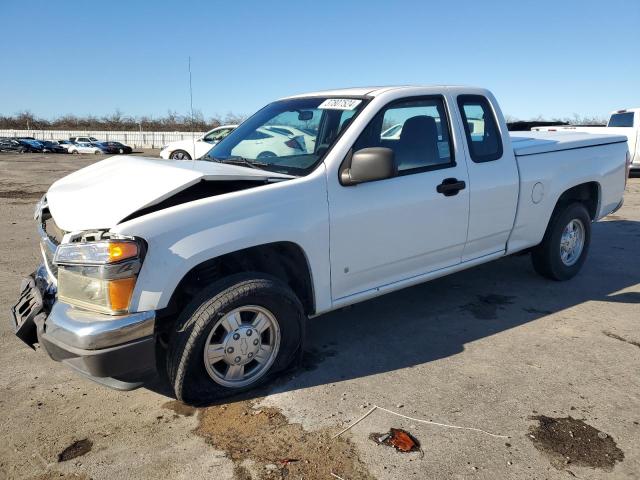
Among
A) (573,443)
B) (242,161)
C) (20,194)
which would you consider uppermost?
(242,161)

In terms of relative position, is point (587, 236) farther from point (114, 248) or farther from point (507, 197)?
point (114, 248)

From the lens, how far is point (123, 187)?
3146mm

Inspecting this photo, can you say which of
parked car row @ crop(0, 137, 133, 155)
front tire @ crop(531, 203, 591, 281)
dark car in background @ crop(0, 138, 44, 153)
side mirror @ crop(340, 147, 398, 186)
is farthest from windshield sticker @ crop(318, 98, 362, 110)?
dark car in background @ crop(0, 138, 44, 153)

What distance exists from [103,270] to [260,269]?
3.45 ft

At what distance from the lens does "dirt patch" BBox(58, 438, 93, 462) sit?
8.79 ft

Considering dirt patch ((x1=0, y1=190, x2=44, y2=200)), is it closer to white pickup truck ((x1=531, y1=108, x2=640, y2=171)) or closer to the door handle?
the door handle

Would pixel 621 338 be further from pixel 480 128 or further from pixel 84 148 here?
pixel 84 148

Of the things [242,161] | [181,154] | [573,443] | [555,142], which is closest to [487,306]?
[555,142]

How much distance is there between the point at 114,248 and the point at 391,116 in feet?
7.08

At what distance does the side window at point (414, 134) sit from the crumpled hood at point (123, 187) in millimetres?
814

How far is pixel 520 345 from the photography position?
3941 mm

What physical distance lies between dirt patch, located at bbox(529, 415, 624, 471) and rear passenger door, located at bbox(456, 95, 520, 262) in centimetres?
169

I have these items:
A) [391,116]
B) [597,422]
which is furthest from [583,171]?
[597,422]

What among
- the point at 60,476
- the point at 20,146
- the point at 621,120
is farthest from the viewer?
the point at 20,146
